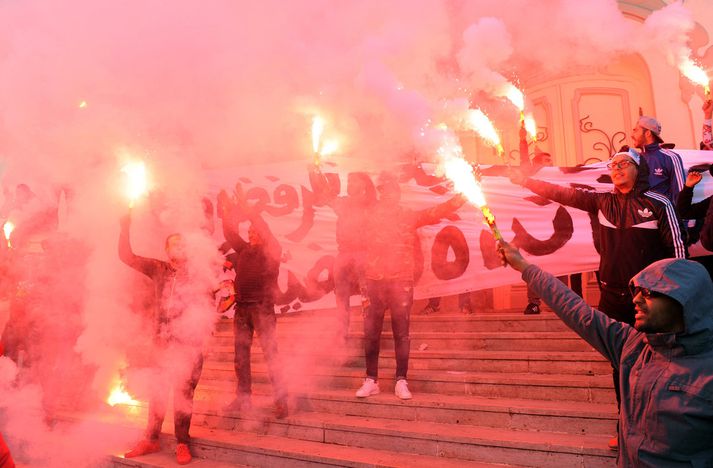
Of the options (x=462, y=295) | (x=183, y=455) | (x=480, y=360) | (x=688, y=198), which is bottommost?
(x=183, y=455)

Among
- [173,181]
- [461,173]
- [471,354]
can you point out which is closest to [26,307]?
[173,181]

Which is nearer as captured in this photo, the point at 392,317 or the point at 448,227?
the point at 392,317

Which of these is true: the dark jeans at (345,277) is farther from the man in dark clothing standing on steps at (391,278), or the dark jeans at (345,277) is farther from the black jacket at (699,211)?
the black jacket at (699,211)

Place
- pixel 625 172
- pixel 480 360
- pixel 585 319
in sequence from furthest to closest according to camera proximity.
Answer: pixel 480 360, pixel 625 172, pixel 585 319

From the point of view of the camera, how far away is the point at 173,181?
6.29 m

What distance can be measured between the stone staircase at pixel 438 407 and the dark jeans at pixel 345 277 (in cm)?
20

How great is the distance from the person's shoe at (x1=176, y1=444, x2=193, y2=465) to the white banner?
2516 mm

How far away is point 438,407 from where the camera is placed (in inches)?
175

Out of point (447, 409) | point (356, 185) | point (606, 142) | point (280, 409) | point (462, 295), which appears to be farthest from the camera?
point (606, 142)

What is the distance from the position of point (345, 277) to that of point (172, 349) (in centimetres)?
218

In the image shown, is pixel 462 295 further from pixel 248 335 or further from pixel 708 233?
pixel 708 233

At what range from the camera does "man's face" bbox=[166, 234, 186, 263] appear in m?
4.86

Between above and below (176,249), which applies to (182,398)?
below

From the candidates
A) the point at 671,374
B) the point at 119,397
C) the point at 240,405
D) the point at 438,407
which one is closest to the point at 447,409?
the point at 438,407
